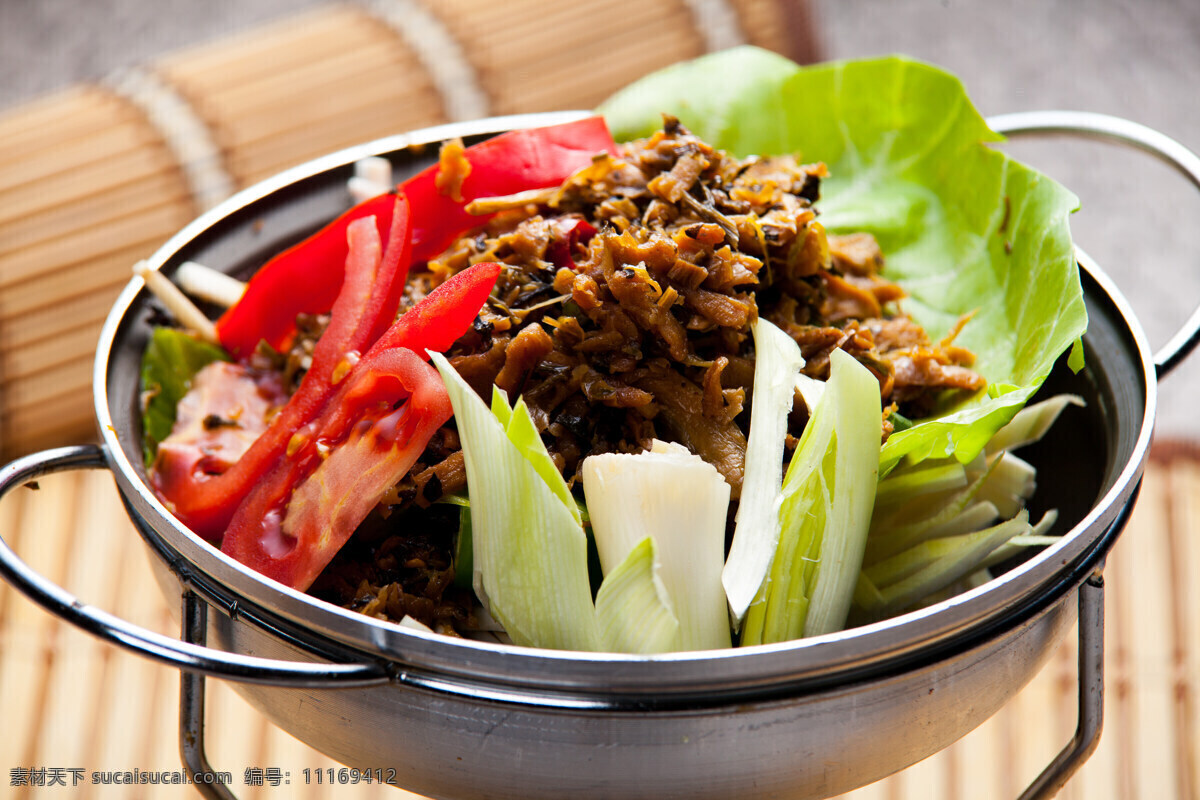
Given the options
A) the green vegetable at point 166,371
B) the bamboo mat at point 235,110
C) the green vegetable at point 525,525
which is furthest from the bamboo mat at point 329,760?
the green vegetable at point 525,525

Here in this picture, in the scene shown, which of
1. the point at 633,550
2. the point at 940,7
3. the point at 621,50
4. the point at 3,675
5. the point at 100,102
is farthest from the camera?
the point at 940,7

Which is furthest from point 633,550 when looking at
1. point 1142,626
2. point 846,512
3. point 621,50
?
point 621,50

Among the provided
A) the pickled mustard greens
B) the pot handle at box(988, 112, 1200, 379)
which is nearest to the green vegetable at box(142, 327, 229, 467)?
the pickled mustard greens

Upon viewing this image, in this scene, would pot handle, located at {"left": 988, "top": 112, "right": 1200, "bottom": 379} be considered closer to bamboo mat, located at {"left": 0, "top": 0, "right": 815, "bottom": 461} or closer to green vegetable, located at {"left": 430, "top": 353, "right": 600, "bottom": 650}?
green vegetable, located at {"left": 430, "top": 353, "right": 600, "bottom": 650}

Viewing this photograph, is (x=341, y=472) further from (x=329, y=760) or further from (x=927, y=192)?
(x=927, y=192)

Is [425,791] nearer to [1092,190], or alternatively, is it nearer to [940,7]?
[1092,190]

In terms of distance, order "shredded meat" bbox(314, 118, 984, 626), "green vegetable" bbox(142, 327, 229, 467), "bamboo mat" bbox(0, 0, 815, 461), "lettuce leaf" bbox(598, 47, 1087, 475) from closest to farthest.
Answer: "shredded meat" bbox(314, 118, 984, 626) < "lettuce leaf" bbox(598, 47, 1087, 475) < "green vegetable" bbox(142, 327, 229, 467) < "bamboo mat" bbox(0, 0, 815, 461)
